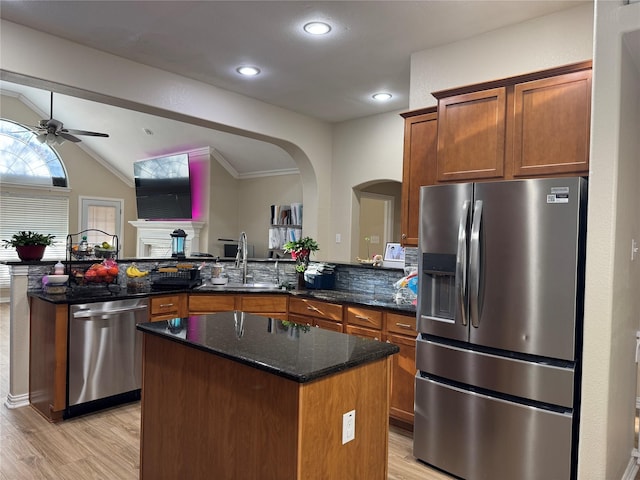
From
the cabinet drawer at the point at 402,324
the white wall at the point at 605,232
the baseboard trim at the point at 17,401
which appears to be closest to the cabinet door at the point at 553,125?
the white wall at the point at 605,232

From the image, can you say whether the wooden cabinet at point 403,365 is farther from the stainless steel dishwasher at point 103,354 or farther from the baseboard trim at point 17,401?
the baseboard trim at point 17,401

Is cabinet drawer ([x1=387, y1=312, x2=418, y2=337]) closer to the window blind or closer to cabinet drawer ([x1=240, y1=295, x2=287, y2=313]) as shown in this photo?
cabinet drawer ([x1=240, y1=295, x2=287, y2=313])

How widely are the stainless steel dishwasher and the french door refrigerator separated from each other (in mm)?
2275

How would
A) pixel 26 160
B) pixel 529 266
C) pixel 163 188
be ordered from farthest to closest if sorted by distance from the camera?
pixel 163 188 → pixel 26 160 → pixel 529 266

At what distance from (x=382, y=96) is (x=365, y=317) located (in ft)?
7.60

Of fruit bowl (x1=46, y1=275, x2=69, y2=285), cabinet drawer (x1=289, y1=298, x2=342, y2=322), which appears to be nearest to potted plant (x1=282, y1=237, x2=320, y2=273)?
cabinet drawer (x1=289, y1=298, x2=342, y2=322)

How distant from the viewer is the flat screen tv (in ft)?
26.7

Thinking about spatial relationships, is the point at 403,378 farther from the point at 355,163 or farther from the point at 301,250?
the point at 355,163

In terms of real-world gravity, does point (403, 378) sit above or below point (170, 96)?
below

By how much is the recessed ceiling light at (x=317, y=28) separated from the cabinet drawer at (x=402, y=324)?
2.03m

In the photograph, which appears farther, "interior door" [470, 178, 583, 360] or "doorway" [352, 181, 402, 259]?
"doorway" [352, 181, 402, 259]

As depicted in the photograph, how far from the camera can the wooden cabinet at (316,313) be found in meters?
3.66

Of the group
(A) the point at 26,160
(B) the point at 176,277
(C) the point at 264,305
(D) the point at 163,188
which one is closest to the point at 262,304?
(C) the point at 264,305

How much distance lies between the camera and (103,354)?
3.48m
